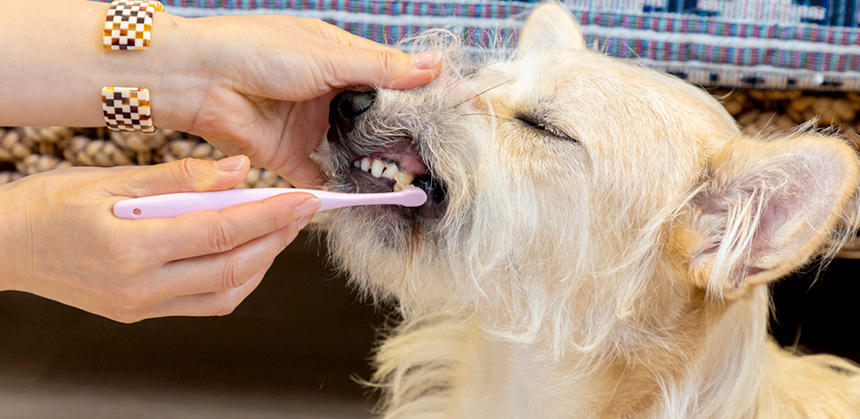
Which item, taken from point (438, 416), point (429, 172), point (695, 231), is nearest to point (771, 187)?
point (695, 231)

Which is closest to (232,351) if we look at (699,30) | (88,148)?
(88,148)

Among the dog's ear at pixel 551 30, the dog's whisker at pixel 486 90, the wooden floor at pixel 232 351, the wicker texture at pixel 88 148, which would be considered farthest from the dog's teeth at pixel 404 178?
the wooden floor at pixel 232 351

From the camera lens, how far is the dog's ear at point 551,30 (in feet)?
4.29

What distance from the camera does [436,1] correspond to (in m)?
1.59

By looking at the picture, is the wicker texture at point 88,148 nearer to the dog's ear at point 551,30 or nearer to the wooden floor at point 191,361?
the wooden floor at point 191,361

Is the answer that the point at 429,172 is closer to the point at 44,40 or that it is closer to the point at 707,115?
the point at 707,115

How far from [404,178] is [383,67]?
0.16m

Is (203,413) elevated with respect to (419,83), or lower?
lower

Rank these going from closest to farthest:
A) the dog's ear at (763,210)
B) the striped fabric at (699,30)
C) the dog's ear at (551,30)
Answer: the dog's ear at (763,210) < the dog's ear at (551,30) < the striped fabric at (699,30)

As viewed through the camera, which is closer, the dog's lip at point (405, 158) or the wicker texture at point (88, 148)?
the dog's lip at point (405, 158)

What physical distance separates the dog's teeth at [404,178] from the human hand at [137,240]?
14 centimetres

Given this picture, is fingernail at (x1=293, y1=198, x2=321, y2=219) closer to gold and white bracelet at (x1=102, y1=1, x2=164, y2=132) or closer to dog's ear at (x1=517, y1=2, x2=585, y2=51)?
gold and white bracelet at (x1=102, y1=1, x2=164, y2=132)

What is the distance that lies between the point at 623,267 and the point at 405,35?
74 centimetres

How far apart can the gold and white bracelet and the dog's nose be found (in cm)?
29
